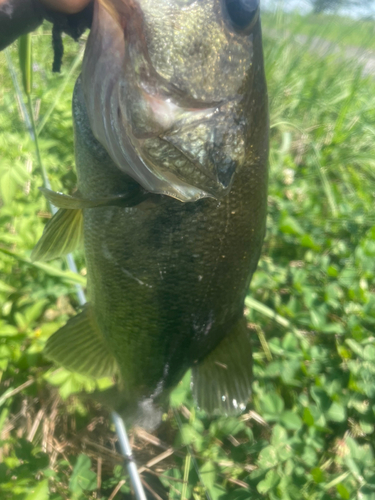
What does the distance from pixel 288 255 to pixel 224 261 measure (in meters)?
1.23

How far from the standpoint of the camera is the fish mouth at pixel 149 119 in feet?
2.25

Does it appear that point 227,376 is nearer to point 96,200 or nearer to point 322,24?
point 96,200

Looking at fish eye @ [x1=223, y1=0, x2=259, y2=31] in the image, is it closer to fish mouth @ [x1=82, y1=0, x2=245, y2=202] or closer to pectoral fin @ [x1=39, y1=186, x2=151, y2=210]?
fish mouth @ [x1=82, y1=0, x2=245, y2=202]

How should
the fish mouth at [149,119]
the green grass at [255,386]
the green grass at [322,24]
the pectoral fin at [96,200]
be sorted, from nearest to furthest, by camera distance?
the fish mouth at [149,119]
the pectoral fin at [96,200]
the green grass at [255,386]
the green grass at [322,24]

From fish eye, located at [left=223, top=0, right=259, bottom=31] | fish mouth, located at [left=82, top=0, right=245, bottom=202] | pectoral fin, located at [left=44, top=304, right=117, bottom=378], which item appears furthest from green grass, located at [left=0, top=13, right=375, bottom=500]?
fish eye, located at [left=223, top=0, right=259, bottom=31]

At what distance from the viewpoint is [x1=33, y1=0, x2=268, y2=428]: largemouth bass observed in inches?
27.7

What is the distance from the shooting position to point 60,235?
1006 millimetres

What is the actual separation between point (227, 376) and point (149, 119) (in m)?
0.80

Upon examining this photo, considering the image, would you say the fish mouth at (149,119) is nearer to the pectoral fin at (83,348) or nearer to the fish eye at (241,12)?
the fish eye at (241,12)

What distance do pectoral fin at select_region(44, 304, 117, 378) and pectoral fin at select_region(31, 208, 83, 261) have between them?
10.1 inches

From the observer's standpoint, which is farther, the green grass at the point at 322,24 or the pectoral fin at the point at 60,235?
the green grass at the point at 322,24

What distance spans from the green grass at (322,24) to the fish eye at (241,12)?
8.55ft

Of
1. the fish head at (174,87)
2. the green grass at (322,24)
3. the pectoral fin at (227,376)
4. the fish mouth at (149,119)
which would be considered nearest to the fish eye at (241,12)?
the fish head at (174,87)

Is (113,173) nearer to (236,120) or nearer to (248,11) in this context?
(236,120)
